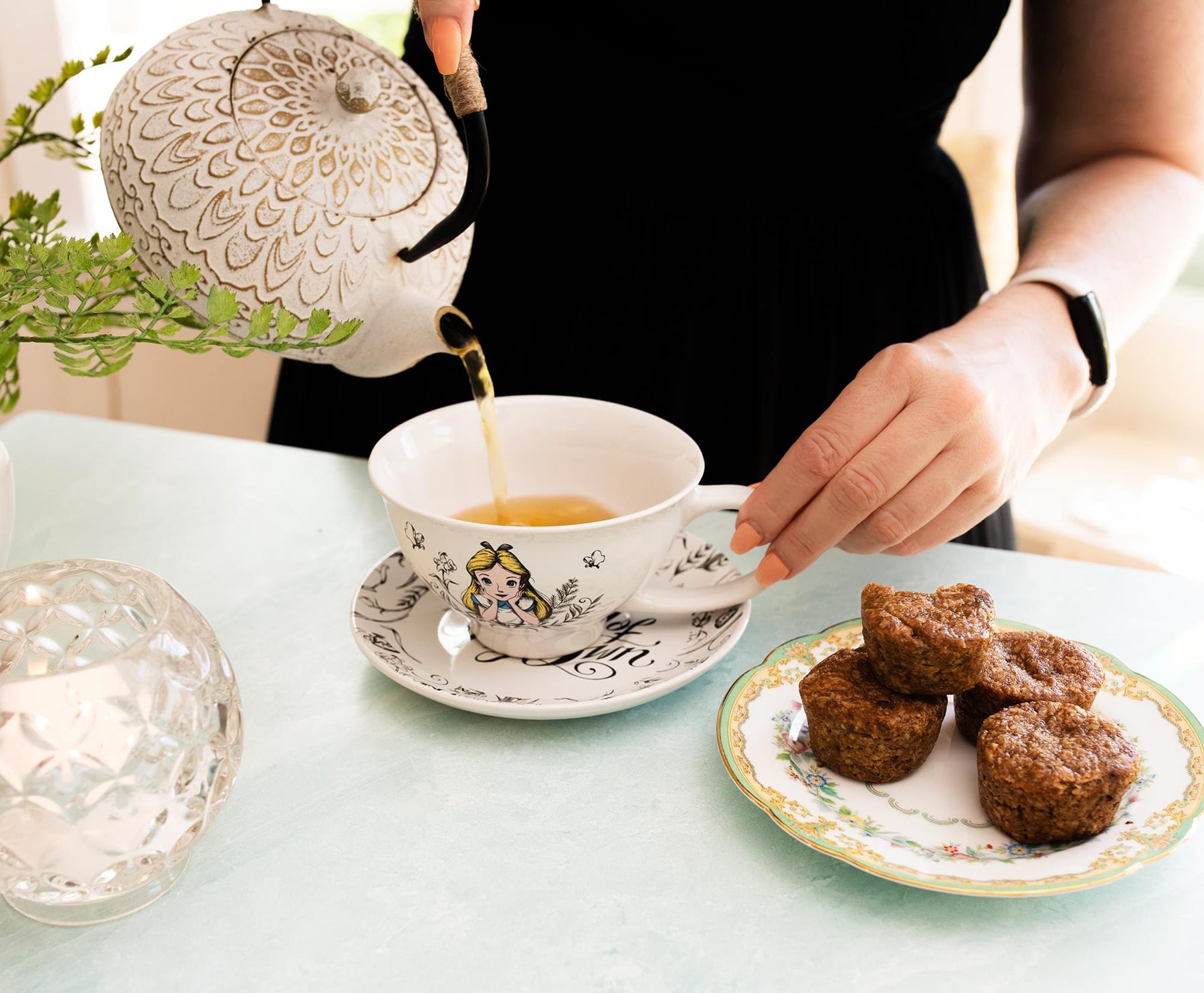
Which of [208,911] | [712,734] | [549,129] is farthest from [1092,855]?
[549,129]

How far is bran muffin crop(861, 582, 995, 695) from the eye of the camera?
1.88ft

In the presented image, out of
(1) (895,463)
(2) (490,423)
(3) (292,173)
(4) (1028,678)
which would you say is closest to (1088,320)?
(1) (895,463)

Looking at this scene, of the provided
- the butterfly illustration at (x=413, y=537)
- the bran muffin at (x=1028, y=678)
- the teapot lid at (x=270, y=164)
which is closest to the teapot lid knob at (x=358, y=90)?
the teapot lid at (x=270, y=164)

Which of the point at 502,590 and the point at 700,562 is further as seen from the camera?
the point at 700,562

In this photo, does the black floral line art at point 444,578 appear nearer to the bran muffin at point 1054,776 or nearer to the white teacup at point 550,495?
the white teacup at point 550,495

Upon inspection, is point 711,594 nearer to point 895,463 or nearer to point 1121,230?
point 895,463

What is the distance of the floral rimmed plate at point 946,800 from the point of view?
50cm

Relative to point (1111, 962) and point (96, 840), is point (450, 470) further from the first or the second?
point (1111, 962)

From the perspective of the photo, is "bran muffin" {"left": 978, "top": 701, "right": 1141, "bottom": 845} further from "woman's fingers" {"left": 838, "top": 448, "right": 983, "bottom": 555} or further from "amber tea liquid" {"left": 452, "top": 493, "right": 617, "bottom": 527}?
"amber tea liquid" {"left": 452, "top": 493, "right": 617, "bottom": 527}

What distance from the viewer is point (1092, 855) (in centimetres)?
51

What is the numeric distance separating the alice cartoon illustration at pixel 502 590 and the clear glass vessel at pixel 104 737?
0.17 m

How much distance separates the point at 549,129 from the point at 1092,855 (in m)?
0.83

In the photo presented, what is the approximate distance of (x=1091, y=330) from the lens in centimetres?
85

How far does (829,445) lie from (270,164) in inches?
15.5
